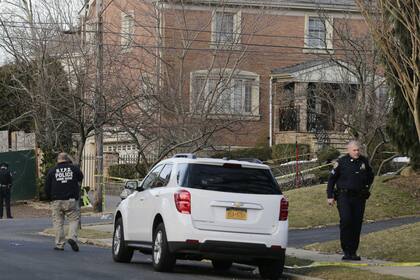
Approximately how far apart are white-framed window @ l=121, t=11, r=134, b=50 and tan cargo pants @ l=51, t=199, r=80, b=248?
13436mm

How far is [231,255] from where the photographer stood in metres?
12.8

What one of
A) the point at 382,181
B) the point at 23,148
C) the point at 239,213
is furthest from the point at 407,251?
the point at 23,148

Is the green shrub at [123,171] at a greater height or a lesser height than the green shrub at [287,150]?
lesser

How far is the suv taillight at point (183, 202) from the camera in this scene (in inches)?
501

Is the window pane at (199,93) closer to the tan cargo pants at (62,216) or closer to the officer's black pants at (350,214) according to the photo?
the tan cargo pants at (62,216)

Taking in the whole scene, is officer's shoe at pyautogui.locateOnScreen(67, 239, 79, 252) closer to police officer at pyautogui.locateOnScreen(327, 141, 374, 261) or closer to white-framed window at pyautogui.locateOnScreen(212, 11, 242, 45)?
police officer at pyautogui.locateOnScreen(327, 141, 374, 261)

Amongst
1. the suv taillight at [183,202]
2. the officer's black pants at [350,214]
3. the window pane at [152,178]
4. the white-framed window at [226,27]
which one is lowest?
the officer's black pants at [350,214]

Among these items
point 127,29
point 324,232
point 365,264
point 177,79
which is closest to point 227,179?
point 365,264

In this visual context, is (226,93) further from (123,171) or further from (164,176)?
(164,176)

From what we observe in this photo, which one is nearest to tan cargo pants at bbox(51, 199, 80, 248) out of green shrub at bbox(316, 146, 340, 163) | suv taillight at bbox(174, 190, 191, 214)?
suv taillight at bbox(174, 190, 191, 214)

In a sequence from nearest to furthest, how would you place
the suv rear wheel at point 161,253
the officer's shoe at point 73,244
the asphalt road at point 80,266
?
the asphalt road at point 80,266, the suv rear wheel at point 161,253, the officer's shoe at point 73,244

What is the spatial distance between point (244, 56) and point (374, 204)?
12894 millimetres

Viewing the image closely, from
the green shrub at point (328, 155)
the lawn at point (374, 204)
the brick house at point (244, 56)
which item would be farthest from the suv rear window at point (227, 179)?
the green shrub at point (328, 155)

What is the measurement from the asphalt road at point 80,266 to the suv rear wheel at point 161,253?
0.14 metres
